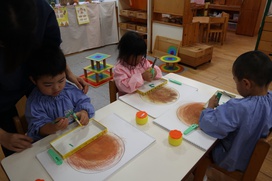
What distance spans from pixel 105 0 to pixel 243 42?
10.2ft

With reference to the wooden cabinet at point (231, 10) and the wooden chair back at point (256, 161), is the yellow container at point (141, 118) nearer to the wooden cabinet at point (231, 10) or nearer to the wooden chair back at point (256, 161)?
the wooden chair back at point (256, 161)

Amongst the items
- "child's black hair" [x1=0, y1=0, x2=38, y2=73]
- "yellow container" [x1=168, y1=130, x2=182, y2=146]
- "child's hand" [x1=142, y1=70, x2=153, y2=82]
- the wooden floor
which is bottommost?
the wooden floor

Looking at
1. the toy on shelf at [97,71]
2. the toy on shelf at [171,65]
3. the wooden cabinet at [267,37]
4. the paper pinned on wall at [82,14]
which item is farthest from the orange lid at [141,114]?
the paper pinned on wall at [82,14]

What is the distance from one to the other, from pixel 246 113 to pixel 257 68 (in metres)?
0.20

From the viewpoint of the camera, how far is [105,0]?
4.09 meters

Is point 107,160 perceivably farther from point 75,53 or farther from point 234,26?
point 234,26

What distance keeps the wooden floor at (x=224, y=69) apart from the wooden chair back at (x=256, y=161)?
619 mm

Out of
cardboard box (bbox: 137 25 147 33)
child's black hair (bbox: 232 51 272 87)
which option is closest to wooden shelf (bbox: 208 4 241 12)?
cardboard box (bbox: 137 25 147 33)

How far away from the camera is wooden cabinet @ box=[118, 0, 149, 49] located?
3793 millimetres

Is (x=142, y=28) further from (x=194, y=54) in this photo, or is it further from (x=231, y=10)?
(x=231, y=10)

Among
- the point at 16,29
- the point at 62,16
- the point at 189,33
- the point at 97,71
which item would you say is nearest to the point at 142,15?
the point at 189,33

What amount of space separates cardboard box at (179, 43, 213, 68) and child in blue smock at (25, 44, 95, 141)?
95.7 inches

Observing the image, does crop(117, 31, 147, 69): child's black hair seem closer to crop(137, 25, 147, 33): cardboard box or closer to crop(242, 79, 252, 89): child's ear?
crop(242, 79, 252, 89): child's ear

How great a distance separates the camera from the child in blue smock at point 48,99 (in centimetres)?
89
